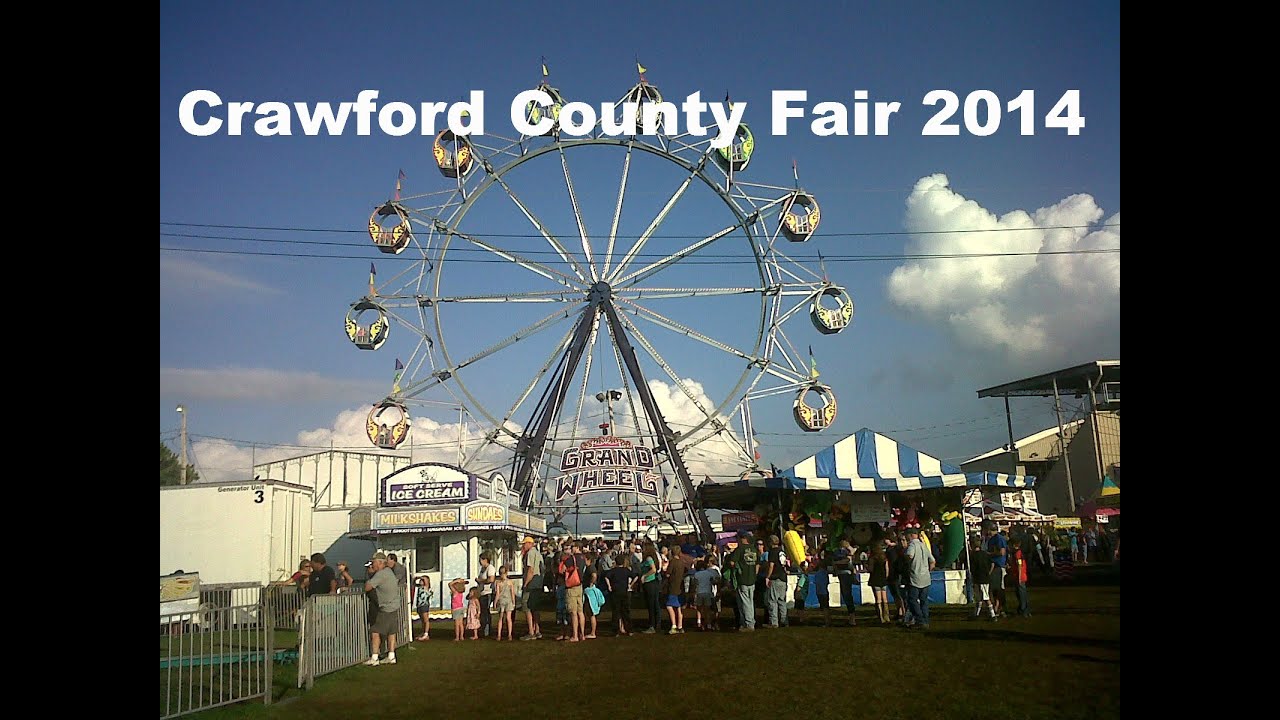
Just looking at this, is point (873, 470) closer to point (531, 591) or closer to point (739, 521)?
point (531, 591)

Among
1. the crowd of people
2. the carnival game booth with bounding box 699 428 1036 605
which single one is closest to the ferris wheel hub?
the carnival game booth with bounding box 699 428 1036 605

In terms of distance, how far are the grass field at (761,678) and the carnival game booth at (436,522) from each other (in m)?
6.29

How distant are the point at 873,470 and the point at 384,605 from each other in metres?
9.10

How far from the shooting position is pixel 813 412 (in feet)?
81.7

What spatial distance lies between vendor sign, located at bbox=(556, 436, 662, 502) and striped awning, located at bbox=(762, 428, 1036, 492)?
7.42 meters

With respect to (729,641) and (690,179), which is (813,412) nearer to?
(690,179)

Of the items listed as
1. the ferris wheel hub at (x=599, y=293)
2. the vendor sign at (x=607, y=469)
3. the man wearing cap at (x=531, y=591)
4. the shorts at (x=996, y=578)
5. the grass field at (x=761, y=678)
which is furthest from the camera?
the ferris wheel hub at (x=599, y=293)

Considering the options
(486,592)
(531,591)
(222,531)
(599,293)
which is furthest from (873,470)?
(222,531)

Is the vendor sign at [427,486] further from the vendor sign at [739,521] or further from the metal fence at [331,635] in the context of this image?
the metal fence at [331,635]

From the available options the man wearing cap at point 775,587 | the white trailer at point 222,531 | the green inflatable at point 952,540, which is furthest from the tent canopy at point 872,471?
the white trailer at point 222,531

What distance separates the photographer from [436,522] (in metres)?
19.3

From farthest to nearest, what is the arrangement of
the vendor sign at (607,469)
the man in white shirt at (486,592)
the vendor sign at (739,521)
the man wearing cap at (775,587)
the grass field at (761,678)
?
the vendor sign at (607,469) < the vendor sign at (739,521) < the man in white shirt at (486,592) < the man wearing cap at (775,587) < the grass field at (761,678)

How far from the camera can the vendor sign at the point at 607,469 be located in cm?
2412
